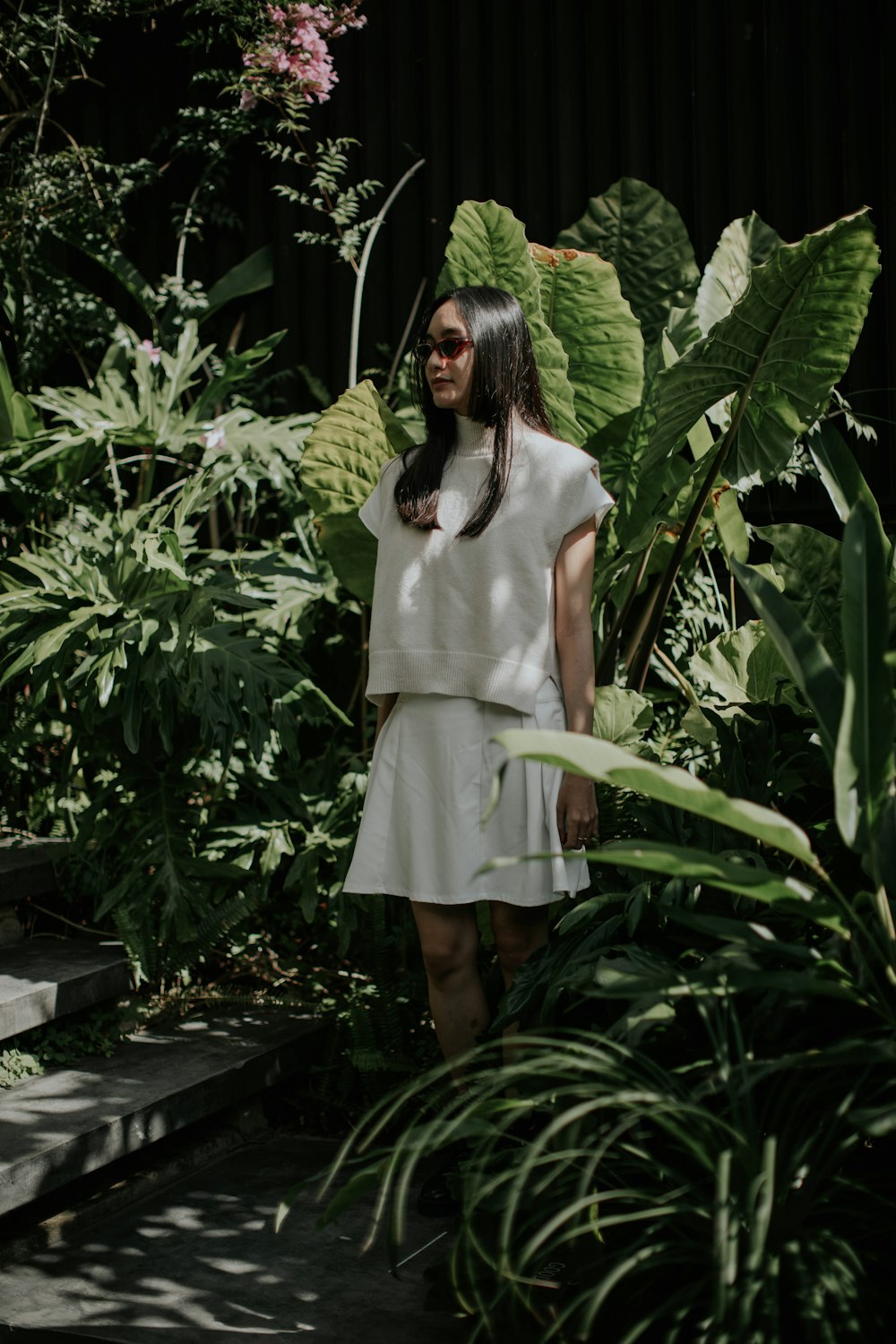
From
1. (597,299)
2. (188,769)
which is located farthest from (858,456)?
(188,769)

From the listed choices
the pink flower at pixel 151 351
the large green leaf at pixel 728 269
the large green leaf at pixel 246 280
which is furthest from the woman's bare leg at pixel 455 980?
the large green leaf at pixel 246 280

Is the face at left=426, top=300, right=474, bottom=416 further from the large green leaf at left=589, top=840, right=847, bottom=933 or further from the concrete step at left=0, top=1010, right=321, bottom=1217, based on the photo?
the concrete step at left=0, top=1010, right=321, bottom=1217

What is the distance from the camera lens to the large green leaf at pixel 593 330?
3.40 meters

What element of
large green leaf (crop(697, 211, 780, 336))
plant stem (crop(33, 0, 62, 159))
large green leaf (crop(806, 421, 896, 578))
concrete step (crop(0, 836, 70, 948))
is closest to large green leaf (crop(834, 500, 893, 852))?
large green leaf (crop(806, 421, 896, 578))

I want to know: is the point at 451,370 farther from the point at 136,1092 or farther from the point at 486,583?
the point at 136,1092

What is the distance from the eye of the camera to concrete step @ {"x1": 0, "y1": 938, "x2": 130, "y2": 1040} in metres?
3.21

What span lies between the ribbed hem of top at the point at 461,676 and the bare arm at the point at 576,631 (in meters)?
0.06

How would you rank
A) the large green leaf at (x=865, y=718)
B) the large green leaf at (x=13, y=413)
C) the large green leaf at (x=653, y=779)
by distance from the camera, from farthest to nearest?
the large green leaf at (x=13, y=413), the large green leaf at (x=865, y=718), the large green leaf at (x=653, y=779)

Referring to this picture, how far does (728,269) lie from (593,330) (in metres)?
0.43

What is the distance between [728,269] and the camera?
3.54 metres

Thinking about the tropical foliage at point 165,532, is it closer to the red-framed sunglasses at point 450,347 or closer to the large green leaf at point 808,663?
the red-framed sunglasses at point 450,347

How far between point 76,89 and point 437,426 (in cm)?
302

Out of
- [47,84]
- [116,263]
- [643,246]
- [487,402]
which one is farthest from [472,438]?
[47,84]

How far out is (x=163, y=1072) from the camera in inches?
127
